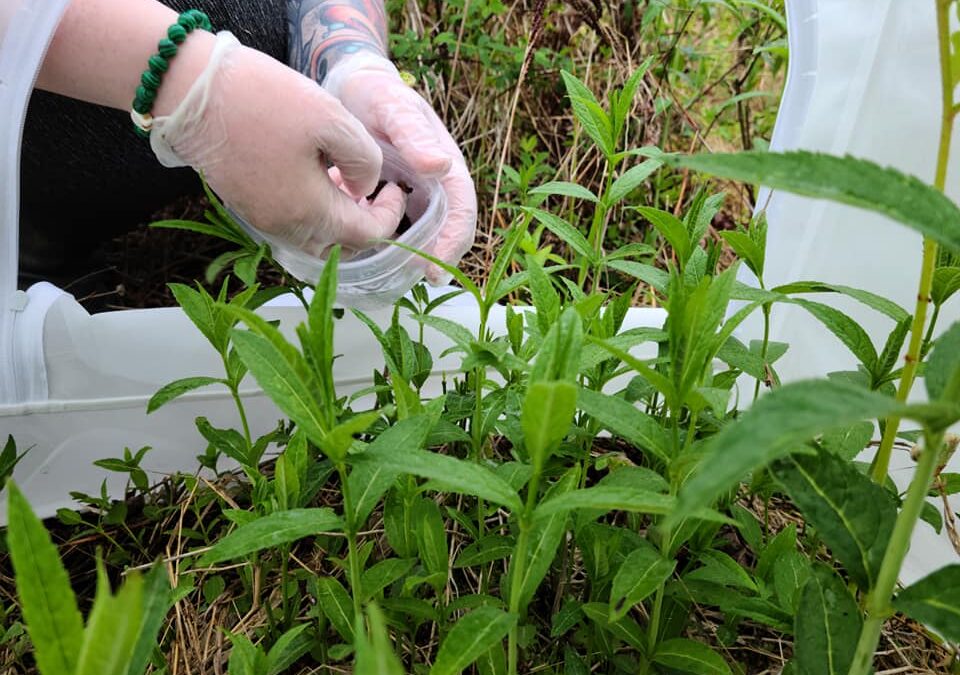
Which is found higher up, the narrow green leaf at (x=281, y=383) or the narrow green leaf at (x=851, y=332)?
the narrow green leaf at (x=851, y=332)

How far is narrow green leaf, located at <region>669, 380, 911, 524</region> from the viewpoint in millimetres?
243

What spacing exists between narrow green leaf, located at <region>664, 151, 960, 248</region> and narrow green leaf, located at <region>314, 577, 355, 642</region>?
1.46 ft

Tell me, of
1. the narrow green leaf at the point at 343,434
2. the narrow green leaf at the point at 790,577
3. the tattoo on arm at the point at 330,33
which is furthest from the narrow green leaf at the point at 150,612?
the tattoo on arm at the point at 330,33

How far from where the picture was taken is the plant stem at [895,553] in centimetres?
33

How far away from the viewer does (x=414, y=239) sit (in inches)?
39.5

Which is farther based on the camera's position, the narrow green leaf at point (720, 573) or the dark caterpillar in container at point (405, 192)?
the dark caterpillar in container at point (405, 192)

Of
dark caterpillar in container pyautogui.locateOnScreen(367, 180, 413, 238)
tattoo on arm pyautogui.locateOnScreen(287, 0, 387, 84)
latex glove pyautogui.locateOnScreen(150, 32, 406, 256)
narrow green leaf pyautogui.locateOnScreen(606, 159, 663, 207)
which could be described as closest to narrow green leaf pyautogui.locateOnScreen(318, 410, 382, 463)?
narrow green leaf pyautogui.locateOnScreen(606, 159, 663, 207)

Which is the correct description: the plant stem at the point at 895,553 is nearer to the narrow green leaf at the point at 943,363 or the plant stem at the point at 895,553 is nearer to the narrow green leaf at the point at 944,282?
the narrow green leaf at the point at 943,363

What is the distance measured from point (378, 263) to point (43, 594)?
0.68 meters

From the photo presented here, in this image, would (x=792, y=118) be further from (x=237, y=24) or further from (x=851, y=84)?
(x=237, y=24)

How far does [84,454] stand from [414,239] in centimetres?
52


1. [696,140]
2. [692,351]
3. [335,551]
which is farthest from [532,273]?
[696,140]

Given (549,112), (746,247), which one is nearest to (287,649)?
(746,247)

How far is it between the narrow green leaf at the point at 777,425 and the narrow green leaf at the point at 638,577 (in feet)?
0.70
